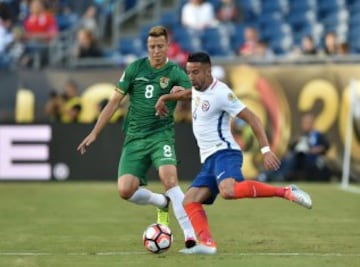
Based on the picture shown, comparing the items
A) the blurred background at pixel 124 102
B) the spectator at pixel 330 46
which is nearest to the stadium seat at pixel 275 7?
the blurred background at pixel 124 102

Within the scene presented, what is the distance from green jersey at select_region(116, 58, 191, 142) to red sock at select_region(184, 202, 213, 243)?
49.7 inches

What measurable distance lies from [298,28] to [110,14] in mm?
4690

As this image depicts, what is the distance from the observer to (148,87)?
11.9 m

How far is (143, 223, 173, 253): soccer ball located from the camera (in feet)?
35.9

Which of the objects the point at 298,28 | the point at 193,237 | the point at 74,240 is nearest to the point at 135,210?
the point at 74,240

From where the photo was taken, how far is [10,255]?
10711mm

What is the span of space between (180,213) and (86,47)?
43.4ft

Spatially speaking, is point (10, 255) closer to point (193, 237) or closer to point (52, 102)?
point (193, 237)

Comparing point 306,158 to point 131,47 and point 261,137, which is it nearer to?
point 131,47

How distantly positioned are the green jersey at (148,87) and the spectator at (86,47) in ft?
40.4

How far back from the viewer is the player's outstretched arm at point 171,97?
1130cm

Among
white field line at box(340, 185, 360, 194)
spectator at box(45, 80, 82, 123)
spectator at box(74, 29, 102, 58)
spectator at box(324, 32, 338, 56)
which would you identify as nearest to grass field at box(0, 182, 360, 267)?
white field line at box(340, 185, 360, 194)

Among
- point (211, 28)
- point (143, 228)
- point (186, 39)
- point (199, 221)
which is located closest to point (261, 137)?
point (199, 221)

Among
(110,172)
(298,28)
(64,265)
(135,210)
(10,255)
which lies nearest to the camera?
(64,265)
